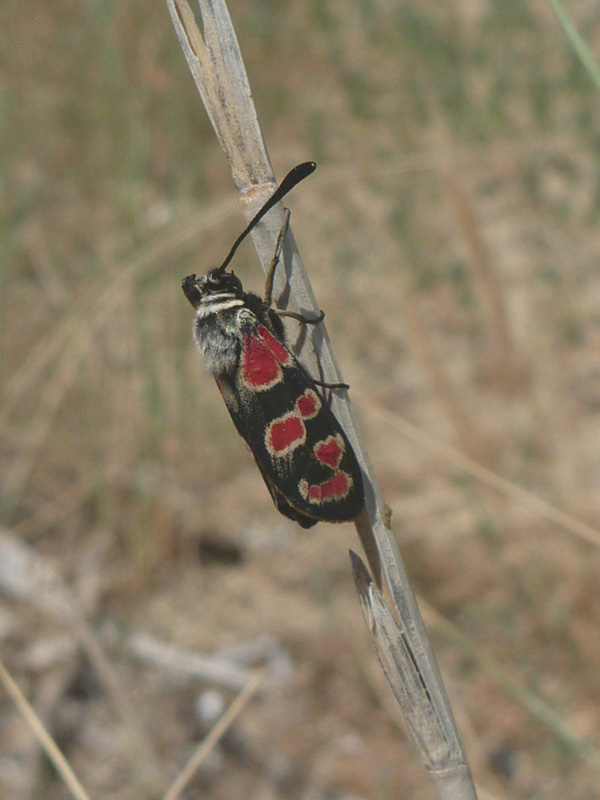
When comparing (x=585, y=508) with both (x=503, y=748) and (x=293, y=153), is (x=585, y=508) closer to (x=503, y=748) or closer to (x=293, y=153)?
(x=503, y=748)

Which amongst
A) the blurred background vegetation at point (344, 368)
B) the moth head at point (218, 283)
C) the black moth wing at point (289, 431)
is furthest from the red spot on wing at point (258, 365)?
the blurred background vegetation at point (344, 368)

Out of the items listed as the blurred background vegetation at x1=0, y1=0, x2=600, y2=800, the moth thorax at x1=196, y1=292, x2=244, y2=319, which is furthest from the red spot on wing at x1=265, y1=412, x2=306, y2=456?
the blurred background vegetation at x1=0, y1=0, x2=600, y2=800

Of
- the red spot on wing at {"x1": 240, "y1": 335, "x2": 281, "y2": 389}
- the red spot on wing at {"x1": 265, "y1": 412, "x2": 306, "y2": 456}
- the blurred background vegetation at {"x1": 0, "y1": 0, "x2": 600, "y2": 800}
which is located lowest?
the blurred background vegetation at {"x1": 0, "y1": 0, "x2": 600, "y2": 800}

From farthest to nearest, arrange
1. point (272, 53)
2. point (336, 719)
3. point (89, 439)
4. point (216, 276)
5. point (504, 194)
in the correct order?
point (272, 53), point (504, 194), point (89, 439), point (336, 719), point (216, 276)

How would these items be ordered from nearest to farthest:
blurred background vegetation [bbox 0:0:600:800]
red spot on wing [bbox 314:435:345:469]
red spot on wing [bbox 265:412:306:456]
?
red spot on wing [bbox 314:435:345:469], red spot on wing [bbox 265:412:306:456], blurred background vegetation [bbox 0:0:600:800]

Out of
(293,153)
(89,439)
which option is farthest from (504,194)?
(89,439)

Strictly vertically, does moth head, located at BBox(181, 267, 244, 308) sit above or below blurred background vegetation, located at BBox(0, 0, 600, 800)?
above

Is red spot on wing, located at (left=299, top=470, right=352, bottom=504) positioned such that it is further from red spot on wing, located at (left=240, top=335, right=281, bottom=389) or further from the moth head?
the moth head
